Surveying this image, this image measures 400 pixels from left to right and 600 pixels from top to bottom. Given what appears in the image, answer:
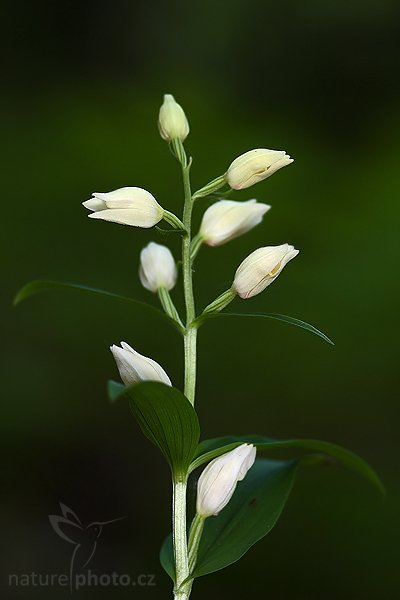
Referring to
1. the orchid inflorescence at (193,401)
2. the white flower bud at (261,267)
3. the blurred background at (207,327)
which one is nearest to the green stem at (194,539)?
the orchid inflorescence at (193,401)

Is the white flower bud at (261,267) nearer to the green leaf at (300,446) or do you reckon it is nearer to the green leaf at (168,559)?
the green leaf at (300,446)

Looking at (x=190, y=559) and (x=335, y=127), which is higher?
(x=335, y=127)

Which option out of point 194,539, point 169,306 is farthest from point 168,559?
point 169,306

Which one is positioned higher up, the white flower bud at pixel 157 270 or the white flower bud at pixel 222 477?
the white flower bud at pixel 157 270

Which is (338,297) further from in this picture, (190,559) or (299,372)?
(190,559)

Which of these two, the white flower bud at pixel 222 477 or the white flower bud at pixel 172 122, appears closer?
the white flower bud at pixel 222 477

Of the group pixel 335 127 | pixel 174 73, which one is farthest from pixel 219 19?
pixel 335 127

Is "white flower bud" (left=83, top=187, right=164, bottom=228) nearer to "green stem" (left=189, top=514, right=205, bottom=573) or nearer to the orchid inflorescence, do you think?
the orchid inflorescence
